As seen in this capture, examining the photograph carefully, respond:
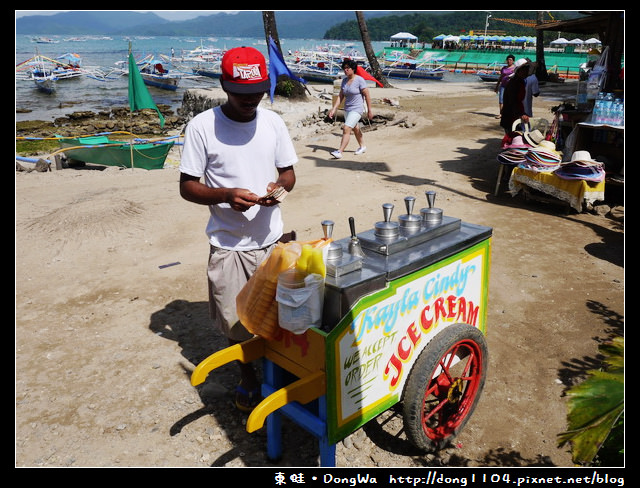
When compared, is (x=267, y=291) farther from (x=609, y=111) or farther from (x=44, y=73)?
(x=44, y=73)

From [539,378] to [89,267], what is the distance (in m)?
4.47

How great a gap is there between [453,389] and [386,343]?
698mm

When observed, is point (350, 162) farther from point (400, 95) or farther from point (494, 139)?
point (400, 95)

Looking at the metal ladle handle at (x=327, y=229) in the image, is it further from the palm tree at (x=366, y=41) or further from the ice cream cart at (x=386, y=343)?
the palm tree at (x=366, y=41)

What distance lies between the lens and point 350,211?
6992 mm

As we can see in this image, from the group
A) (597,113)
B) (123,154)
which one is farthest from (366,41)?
(597,113)

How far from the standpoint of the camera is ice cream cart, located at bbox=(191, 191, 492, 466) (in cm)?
224

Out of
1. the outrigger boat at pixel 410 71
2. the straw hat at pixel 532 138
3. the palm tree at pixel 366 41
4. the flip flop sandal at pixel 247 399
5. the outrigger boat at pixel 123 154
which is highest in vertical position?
the outrigger boat at pixel 410 71

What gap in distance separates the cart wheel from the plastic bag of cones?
29.4 inches

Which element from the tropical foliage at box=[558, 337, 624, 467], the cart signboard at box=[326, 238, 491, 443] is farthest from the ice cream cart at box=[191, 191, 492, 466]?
the tropical foliage at box=[558, 337, 624, 467]

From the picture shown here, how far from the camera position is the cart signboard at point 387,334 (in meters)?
2.23

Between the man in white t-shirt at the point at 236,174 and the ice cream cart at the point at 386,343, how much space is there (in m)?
0.48

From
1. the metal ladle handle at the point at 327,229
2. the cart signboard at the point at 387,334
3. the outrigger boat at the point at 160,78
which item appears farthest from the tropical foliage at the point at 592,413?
the outrigger boat at the point at 160,78

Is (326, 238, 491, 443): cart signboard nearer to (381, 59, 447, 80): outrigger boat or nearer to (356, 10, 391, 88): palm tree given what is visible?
(356, 10, 391, 88): palm tree
